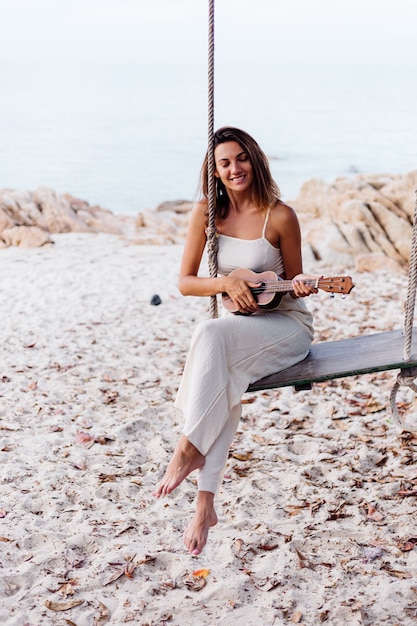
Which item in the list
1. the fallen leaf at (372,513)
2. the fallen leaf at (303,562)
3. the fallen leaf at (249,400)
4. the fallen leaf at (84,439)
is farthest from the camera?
the fallen leaf at (249,400)

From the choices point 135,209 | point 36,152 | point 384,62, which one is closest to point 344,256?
point 135,209

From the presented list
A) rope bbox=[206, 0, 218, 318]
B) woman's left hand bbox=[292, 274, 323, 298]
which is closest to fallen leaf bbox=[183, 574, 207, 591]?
rope bbox=[206, 0, 218, 318]

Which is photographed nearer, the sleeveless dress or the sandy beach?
the sleeveless dress

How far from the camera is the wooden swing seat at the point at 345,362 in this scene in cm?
240

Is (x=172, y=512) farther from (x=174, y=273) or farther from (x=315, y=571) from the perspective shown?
(x=174, y=273)


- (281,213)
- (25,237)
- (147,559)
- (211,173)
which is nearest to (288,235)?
(281,213)

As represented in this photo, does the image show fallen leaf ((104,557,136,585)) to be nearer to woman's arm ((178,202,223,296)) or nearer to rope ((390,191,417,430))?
woman's arm ((178,202,223,296))

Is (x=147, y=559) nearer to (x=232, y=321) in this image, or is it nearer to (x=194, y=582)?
(x=194, y=582)

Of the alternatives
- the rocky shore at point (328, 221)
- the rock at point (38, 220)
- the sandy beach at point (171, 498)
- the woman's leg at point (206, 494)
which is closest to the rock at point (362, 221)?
the rocky shore at point (328, 221)

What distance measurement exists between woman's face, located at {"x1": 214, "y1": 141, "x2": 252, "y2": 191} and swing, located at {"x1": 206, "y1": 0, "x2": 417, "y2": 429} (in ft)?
0.26

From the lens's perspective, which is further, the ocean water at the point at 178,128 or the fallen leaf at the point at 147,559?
the ocean water at the point at 178,128

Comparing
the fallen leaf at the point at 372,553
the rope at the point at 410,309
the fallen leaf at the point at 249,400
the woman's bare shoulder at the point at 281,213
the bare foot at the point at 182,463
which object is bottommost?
the fallen leaf at the point at 249,400

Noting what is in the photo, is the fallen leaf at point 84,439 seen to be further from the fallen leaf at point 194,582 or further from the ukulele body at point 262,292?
the ukulele body at point 262,292

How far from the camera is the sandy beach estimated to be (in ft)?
8.03
